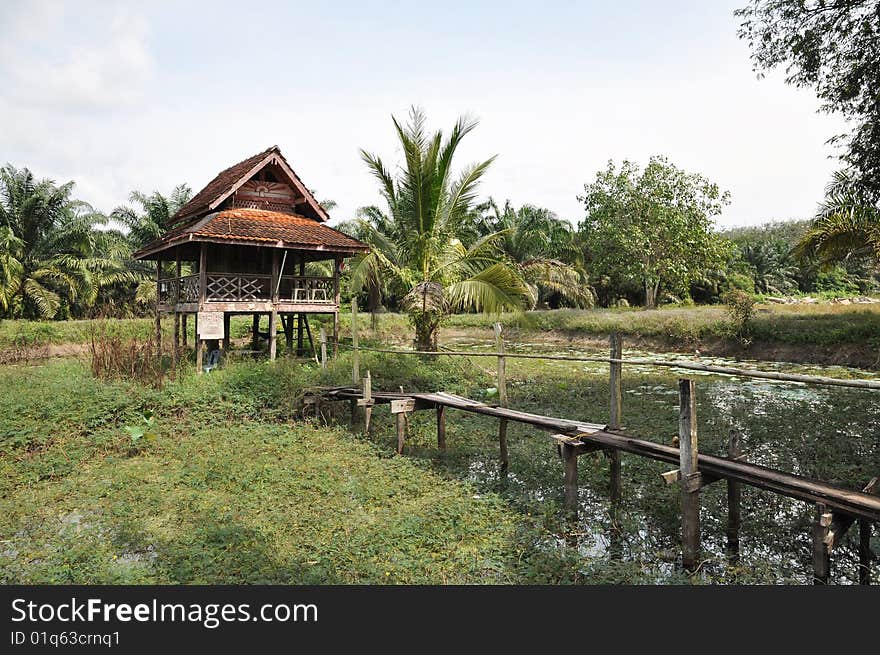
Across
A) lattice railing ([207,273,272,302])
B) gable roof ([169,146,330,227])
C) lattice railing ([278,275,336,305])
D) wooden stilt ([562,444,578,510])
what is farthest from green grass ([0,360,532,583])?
gable roof ([169,146,330,227])

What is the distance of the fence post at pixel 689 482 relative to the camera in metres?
4.60

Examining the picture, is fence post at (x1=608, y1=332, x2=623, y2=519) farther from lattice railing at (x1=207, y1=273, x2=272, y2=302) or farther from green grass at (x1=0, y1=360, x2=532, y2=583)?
lattice railing at (x1=207, y1=273, x2=272, y2=302)

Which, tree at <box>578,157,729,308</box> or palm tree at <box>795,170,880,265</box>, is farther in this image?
tree at <box>578,157,729,308</box>

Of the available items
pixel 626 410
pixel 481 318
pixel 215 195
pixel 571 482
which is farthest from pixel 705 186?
pixel 571 482

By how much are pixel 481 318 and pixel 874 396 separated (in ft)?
64.7

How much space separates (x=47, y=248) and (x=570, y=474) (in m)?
25.7

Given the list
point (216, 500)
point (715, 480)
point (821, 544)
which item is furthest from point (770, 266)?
point (216, 500)

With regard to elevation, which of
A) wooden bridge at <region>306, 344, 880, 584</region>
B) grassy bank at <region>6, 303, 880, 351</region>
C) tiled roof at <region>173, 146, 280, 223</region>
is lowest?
wooden bridge at <region>306, 344, 880, 584</region>

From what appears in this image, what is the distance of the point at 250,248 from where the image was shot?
14.1 metres

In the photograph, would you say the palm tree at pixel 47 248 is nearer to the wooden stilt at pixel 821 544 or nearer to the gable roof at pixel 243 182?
the gable roof at pixel 243 182

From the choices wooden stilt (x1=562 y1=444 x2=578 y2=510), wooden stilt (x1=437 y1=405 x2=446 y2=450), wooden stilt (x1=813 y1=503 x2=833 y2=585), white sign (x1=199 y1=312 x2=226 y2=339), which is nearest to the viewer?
wooden stilt (x1=813 y1=503 x2=833 y2=585)

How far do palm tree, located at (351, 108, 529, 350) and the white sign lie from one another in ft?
9.68

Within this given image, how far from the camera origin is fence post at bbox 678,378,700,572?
15.1 feet

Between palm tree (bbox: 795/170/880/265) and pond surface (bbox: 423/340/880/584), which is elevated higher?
palm tree (bbox: 795/170/880/265)
